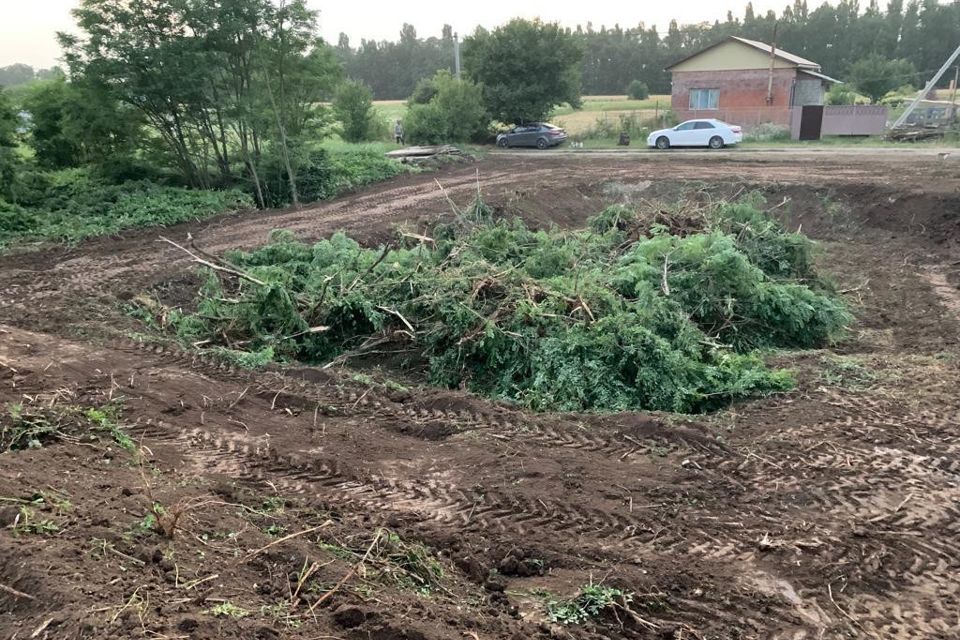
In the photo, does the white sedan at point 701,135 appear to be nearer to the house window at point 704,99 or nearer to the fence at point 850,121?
the fence at point 850,121

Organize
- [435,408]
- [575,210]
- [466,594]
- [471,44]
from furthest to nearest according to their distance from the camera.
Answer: [471,44] < [575,210] < [435,408] < [466,594]

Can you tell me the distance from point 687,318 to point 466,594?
5194mm

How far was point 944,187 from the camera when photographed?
52.6 ft

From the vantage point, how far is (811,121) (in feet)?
103

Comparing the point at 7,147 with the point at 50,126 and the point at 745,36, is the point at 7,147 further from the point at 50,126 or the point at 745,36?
the point at 745,36

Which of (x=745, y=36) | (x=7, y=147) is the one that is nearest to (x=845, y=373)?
(x=7, y=147)

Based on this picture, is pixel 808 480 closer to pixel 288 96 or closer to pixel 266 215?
pixel 266 215

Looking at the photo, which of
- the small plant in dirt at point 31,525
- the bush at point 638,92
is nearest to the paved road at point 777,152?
the small plant in dirt at point 31,525

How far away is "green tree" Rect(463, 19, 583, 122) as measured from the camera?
34.2m

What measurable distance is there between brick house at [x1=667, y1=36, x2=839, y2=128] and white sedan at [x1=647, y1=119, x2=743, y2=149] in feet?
20.0

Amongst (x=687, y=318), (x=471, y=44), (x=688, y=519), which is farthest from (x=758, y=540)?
(x=471, y=44)

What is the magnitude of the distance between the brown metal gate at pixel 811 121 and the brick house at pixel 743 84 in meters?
1.61

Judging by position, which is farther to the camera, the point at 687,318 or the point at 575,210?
the point at 575,210

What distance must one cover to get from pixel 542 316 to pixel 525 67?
29.3 metres
